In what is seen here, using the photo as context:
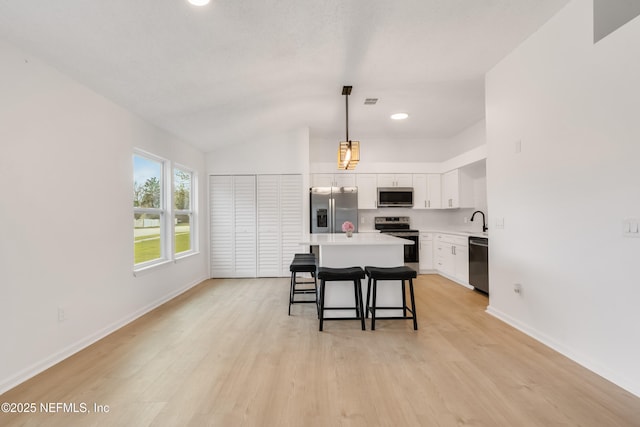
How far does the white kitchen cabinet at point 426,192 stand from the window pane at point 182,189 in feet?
13.7

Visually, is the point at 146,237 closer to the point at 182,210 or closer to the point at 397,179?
the point at 182,210

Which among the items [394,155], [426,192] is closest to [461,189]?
[426,192]

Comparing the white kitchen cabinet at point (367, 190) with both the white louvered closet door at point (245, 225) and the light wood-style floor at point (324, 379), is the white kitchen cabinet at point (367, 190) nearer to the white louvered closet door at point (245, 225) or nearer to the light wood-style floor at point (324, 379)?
the white louvered closet door at point (245, 225)

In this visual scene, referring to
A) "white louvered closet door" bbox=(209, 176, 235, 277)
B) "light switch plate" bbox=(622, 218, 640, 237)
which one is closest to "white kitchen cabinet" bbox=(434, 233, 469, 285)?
"light switch plate" bbox=(622, 218, 640, 237)

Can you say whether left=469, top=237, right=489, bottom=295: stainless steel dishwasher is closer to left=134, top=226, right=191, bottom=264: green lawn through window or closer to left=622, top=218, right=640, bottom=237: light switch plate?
left=622, top=218, right=640, bottom=237: light switch plate

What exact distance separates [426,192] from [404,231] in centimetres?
92

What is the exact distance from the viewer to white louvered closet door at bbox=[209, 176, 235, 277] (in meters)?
5.80

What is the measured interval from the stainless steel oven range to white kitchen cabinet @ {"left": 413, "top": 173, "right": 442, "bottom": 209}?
43 cm

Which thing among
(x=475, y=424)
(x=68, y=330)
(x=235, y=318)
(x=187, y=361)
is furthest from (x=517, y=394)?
(x=68, y=330)

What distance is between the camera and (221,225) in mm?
5812

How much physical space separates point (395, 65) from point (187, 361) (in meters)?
3.37

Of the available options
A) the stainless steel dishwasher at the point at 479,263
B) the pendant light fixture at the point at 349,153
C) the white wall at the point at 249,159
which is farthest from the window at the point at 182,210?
the stainless steel dishwasher at the point at 479,263

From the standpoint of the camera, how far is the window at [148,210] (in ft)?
12.6

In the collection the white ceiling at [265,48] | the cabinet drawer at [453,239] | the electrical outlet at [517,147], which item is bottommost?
the cabinet drawer at [453,239]
